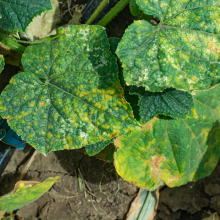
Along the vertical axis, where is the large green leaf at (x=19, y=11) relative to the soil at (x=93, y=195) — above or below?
above

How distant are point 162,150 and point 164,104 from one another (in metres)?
0.53

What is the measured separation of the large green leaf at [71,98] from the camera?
151cm

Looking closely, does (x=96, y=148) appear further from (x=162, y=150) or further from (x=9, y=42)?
(x=9, y=42)

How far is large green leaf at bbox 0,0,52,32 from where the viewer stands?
142 centimetres

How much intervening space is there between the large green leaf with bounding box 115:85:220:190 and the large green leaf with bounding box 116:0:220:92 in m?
0.68

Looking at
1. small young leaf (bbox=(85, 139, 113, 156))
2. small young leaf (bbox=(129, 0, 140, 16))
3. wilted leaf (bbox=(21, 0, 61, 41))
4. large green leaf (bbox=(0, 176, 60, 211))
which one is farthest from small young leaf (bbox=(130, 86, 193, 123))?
wilted leaf (bbox=(21, 0, 61, 41))

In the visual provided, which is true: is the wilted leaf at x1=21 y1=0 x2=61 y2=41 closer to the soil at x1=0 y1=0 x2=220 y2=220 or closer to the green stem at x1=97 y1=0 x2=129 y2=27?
the green stem at x1=97 y1=0 x2=129 y2=27

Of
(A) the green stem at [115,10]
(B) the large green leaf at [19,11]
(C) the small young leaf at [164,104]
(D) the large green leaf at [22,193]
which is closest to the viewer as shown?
(B) the large green leaf at [19,11]

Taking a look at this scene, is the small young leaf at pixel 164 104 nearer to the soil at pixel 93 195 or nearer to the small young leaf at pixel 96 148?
the small young leaf at pixel 96 148

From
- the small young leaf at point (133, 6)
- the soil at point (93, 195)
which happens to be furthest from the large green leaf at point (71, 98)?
the soil at point (93, 195)

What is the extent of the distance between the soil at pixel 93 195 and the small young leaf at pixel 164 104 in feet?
4.50

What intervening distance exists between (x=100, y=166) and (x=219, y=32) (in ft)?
6.64

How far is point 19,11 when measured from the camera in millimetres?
1428

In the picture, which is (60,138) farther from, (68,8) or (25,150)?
(68,8)
